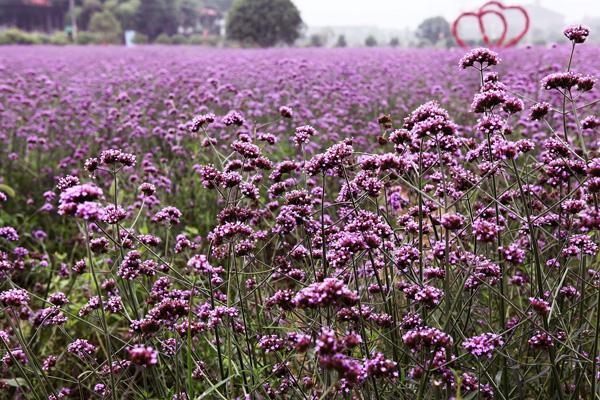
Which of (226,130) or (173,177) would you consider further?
(226,130)

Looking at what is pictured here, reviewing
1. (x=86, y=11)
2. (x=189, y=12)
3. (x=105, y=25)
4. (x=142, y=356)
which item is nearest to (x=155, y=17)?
(x=86, y=11)

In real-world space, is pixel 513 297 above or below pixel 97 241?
below

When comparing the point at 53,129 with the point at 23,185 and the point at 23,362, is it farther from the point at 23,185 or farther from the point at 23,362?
the point at 23,362

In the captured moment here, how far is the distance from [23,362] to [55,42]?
36096mm

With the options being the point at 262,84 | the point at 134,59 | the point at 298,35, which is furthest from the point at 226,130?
the point at 298,35

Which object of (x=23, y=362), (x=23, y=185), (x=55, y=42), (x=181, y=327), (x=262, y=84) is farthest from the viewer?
(x=55, y=42)

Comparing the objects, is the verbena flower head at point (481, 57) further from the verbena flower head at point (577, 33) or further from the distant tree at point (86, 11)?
the distant tree at point (86, 11)

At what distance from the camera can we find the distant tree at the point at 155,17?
55.6 m

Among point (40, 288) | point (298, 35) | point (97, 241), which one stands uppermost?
point (298, 35)

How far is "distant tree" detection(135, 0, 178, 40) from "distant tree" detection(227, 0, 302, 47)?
20497 millimetres

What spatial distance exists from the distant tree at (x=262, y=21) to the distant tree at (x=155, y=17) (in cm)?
2050

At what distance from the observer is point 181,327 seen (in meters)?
1.64

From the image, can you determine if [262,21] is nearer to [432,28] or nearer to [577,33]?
[577,33]

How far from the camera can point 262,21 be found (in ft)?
124
